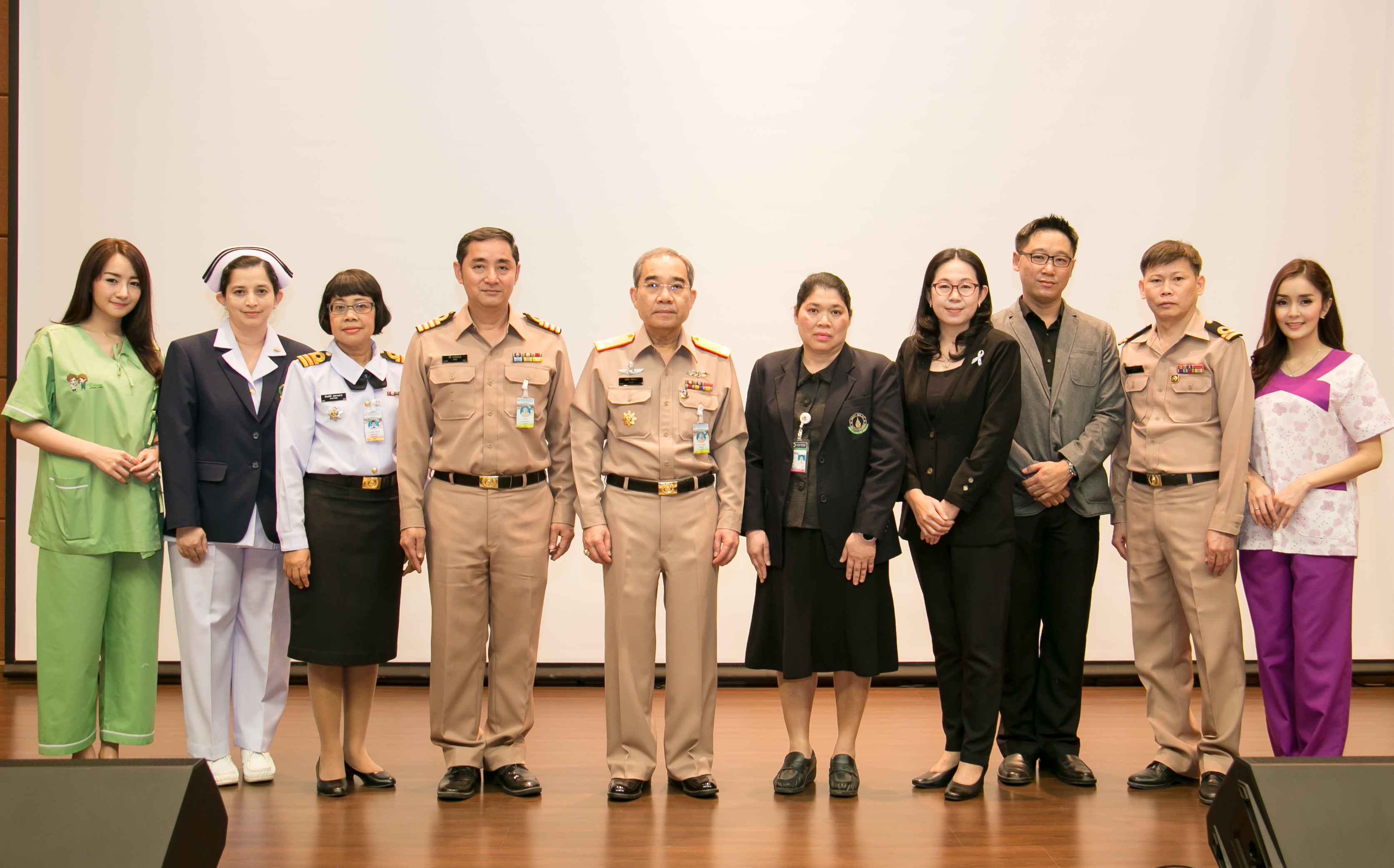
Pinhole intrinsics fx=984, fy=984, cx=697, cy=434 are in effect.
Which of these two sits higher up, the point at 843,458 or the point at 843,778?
the point at 843,458

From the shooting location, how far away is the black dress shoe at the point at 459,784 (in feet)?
10.2

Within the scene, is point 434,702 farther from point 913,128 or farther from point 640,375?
point 913,128

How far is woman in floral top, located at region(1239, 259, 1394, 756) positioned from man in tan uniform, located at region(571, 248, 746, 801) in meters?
1.75

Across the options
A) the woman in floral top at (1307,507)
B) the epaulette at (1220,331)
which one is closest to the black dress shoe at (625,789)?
the woman in floral top at (1307,507)

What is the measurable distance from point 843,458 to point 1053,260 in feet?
3.37

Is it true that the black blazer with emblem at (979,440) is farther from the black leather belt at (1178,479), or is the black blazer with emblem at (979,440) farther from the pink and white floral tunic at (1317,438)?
the pink and white floral tunic at (1317,438)

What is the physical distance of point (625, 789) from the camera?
312 cm

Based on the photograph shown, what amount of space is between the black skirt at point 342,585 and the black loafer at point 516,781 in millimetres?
540

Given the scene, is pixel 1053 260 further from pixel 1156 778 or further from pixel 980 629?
pixel 1156 778

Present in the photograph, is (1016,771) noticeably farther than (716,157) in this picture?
No

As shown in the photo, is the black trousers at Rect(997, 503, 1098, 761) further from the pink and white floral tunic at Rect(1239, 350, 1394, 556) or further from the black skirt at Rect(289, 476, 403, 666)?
the black skirt at Rect(289, 476, 403, 666)

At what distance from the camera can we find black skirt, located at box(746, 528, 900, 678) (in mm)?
3148

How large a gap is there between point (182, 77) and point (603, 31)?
2.03 m

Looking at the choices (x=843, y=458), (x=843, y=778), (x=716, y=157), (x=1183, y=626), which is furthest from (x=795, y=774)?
(x=716, y=157)
